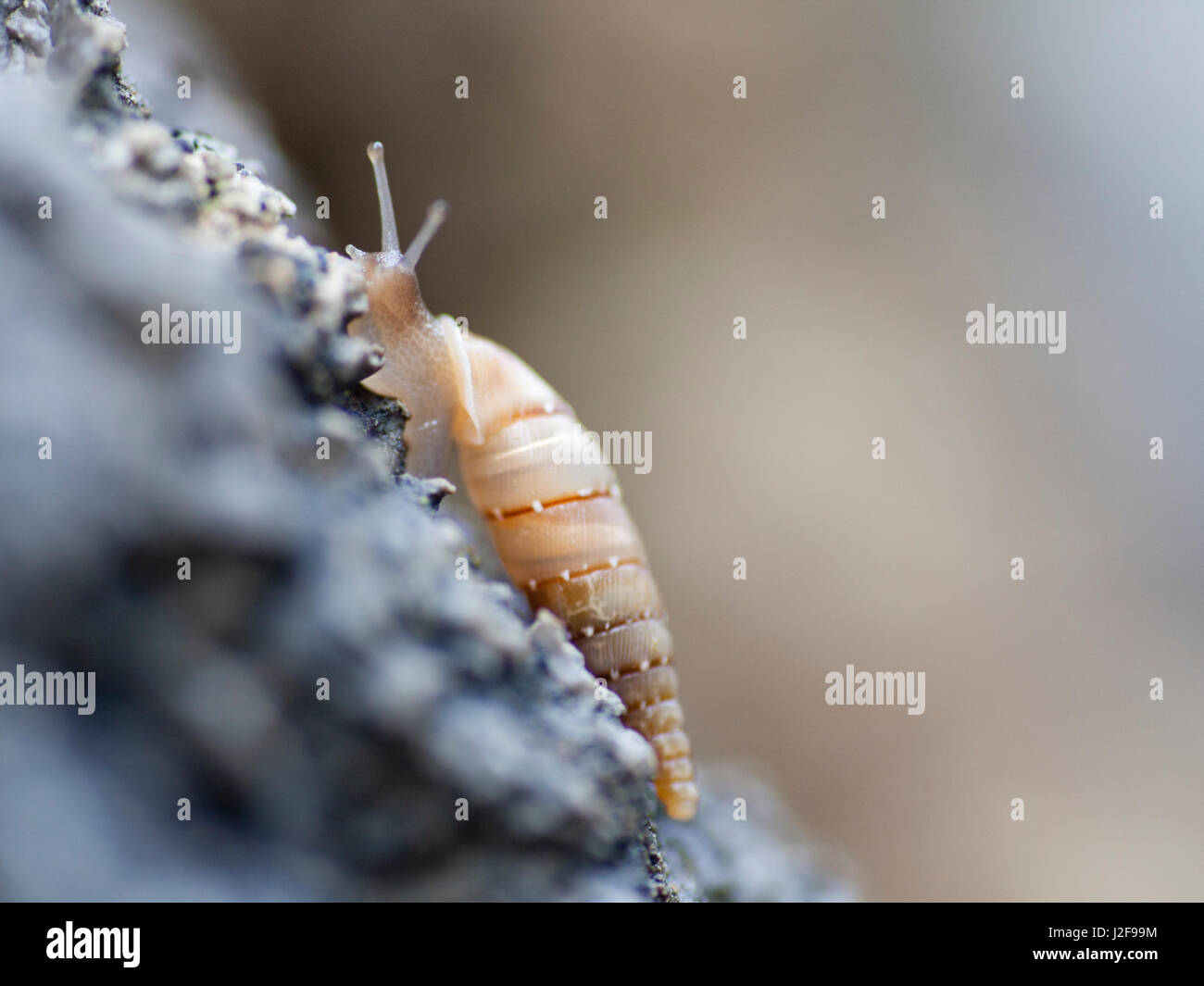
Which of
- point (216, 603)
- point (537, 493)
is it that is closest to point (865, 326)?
point (537, 493)

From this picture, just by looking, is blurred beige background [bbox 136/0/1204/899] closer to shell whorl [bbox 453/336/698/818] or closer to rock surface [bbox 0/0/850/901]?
shell whorl [bbox 453/336/698/818]

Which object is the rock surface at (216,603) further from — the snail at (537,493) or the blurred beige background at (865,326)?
the blurred beige background at (865,326)

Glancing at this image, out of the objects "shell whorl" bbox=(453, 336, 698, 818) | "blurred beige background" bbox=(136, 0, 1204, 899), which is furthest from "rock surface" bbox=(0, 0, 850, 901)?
"blurred beige background" bbox=(136, 0, 1204, 899)

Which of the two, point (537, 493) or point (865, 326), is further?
point (865, 326)

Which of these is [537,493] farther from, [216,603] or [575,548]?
[216,603]

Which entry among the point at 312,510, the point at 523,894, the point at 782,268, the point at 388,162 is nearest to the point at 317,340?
the point at 312,510
